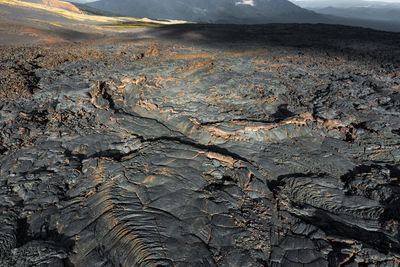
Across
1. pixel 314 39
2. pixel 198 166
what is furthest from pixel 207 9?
pixel 198 166

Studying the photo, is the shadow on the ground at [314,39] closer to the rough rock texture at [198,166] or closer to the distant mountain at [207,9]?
the rough rock texture at [198,166]

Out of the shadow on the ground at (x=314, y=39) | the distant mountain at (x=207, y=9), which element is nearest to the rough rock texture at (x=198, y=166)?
the shadow on the ground at (x=314, y=39)

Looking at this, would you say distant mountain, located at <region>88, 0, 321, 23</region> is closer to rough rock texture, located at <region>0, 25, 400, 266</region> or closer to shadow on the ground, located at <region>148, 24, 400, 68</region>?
shadow on the ground, located at <region>148, 24, 400, 68</region>

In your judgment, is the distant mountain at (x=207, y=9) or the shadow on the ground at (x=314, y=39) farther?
the distant mountain at (x=207, y=9)

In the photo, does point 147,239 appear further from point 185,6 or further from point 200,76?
point 185,6

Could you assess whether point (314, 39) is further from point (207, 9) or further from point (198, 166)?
point (207, 9)

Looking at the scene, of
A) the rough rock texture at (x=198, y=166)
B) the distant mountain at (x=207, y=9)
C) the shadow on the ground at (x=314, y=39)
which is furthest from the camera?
the distant mountain at (x=207, y=9)
